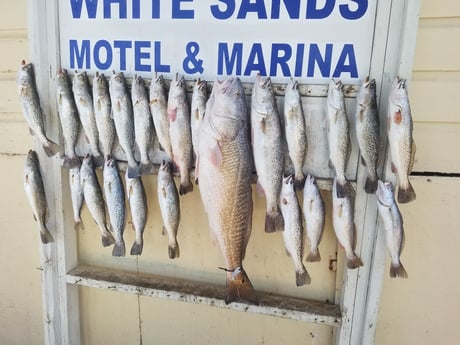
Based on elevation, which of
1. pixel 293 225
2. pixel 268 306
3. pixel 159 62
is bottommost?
pixel 268 306

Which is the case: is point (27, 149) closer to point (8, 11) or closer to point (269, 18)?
point (8, 11)

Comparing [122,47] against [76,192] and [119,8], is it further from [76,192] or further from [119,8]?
[76,192]

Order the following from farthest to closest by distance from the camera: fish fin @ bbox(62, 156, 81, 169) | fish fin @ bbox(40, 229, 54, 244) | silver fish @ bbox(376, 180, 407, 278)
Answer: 1. fish fin @ bbox(40, 229, 54, 244)
2. fish fin @ bbox(62, 156, 81, 169)
3. silver fish @ bbox(376, 180, 407, 278)

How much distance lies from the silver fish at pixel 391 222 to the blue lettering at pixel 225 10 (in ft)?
3.50

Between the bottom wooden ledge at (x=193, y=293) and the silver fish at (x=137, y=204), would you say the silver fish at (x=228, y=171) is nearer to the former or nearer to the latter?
the bottom wooden ledge at (x=193, y=293)

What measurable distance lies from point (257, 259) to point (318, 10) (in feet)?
4.38

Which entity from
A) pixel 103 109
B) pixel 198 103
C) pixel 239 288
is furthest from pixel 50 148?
pixel 239 288

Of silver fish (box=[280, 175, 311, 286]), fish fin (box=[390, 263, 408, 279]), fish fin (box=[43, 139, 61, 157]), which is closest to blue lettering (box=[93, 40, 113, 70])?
fish fin (box=[43, 139, 61, 157])

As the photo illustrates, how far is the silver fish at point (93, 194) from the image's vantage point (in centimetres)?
212

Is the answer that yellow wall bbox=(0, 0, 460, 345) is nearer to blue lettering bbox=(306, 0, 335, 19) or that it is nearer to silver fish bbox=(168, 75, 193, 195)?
silver fish bbox=(168, 75, 193, 195)

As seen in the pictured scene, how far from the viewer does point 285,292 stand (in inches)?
88.9

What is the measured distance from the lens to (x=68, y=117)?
2094mm

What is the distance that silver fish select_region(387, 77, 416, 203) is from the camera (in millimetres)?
1709

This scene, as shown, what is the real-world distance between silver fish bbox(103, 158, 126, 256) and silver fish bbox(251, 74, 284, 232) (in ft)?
2.50
